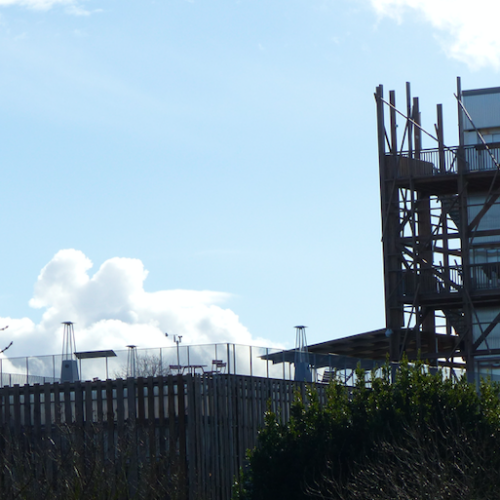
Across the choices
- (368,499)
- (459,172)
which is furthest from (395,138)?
(368,499)

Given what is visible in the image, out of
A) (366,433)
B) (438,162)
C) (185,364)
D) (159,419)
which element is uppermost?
(438,162)

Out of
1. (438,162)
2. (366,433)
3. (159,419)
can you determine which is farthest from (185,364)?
(438,162)

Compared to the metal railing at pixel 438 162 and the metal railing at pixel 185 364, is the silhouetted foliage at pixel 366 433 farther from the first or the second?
the metal railing at pixel 438 162

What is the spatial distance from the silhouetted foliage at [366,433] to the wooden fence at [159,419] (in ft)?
13.6

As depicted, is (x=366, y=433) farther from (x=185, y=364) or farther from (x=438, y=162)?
(x=438, y=162)

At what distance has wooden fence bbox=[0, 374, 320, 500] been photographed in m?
34.6

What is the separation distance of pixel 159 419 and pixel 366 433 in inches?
357

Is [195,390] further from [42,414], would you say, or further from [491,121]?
[491,121]

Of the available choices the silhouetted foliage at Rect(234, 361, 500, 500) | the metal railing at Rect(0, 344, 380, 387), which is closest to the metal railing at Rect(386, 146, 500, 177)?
the metal railing at Rect(0, 344, 380, 387)

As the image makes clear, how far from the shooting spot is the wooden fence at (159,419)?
34.6 metres

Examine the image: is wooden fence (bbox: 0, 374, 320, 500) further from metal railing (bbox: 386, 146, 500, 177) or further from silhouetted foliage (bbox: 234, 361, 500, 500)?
metal railing (bbox: 386, 146, 500, 177)

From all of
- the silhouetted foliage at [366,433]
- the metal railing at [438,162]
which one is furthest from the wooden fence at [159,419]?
the metal railing at [438,162]

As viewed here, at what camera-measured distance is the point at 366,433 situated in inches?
1148

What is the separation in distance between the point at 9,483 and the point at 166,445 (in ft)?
36.6
